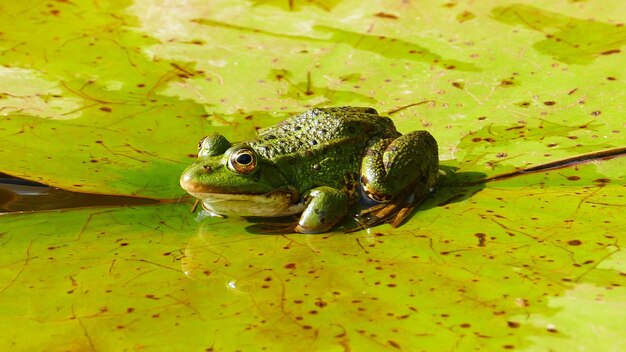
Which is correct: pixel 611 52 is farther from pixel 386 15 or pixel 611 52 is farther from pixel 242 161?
pixel 242 161

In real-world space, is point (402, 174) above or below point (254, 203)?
above

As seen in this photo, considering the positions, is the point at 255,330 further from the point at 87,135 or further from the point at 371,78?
the point at 371,78

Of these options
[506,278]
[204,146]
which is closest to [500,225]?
[506,278]

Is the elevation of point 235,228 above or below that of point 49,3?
below

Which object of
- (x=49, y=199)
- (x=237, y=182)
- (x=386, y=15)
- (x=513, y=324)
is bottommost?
(x=49, y=199)

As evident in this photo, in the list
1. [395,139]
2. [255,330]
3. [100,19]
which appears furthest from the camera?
[100,19]

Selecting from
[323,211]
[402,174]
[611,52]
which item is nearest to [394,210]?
[402,174]

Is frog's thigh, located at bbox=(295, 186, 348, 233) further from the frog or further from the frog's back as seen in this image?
the frog's back
